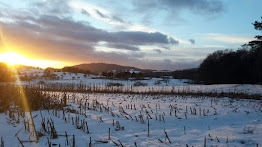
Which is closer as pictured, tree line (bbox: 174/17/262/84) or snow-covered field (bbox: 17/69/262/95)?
snow-covered field (bbox: 17/69/262/95)

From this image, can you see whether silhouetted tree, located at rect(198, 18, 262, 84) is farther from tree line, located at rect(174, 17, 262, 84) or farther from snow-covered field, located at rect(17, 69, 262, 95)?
snow-covered field, located at rect(17, 69, 262, 95)

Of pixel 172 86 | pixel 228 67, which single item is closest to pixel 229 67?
pixel 228 67

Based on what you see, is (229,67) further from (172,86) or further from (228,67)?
(172,86)

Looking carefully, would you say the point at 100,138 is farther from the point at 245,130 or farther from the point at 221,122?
the point at 221,122

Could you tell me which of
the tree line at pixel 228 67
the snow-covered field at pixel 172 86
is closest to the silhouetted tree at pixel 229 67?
the tree line at pixel 228 67

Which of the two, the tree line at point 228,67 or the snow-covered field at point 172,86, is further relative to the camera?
the tree line at point 228,67

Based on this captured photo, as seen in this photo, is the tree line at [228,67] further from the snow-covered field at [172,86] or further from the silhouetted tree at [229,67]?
the snow-covered field at [172,86]

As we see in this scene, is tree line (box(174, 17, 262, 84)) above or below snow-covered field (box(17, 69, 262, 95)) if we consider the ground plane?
above

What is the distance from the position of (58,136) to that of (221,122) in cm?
447

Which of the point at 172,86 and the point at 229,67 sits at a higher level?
the point at 229,67

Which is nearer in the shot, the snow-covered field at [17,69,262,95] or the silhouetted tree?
the snow-covered field at [17,69,262,95]

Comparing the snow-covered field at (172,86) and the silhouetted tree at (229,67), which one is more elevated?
the silhouetted tree at (229,67)

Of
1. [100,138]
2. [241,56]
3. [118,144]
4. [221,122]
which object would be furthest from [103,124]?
[241,56]

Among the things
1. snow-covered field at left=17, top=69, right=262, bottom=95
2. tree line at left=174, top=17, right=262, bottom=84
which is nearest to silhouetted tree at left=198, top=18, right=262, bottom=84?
tree line at left=174, top=17, right=262, bottom=84
